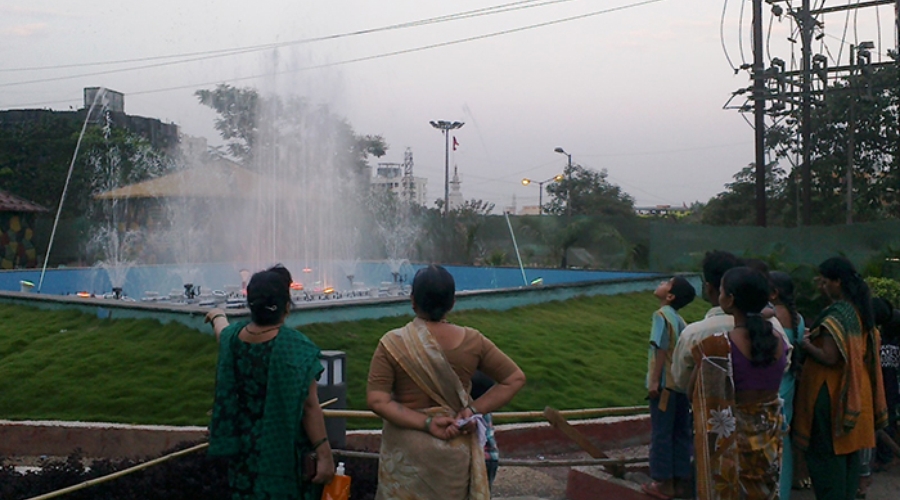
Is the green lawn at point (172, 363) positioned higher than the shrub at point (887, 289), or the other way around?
the shrub at point (887, 289)

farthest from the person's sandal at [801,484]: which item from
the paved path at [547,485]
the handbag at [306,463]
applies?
the handbag at [306,463]

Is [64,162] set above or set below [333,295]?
above

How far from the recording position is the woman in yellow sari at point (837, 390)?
4.80m

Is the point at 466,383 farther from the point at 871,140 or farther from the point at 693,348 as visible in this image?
the point at 871,140

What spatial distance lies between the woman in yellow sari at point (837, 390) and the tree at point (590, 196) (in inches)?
1856

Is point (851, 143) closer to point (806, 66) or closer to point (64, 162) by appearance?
point (806, 66)

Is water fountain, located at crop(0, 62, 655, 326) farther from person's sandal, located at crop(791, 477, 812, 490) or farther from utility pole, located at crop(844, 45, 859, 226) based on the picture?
utility pole, located at crop(844, 45, 859, 226)

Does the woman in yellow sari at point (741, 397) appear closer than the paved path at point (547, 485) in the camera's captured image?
Yes

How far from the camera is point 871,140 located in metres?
33.2

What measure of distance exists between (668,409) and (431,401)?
8.60ft

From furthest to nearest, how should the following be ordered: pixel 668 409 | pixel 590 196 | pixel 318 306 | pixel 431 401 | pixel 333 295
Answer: pixel 590 196 < pixel 333 295 < pixel 318 306 < pixel 668 409 < pixel 431 401

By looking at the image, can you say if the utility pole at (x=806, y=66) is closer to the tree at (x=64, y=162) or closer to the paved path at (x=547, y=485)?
the paved path at (x=547, y=485)

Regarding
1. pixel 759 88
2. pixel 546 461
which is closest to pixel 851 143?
pixel 759 88

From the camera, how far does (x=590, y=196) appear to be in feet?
174
